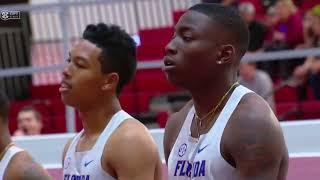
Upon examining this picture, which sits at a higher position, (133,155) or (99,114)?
(99,114)

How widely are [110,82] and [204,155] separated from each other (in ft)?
2.65

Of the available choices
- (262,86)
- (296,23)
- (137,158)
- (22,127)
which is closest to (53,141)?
(22,127)

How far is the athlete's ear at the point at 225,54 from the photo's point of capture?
299 cm

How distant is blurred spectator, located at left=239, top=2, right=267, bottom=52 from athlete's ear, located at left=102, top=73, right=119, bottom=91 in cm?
379

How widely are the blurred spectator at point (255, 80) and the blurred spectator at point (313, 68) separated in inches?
12.9

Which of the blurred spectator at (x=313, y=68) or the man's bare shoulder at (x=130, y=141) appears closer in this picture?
the man's bare shoulder at (x=130, y=141)

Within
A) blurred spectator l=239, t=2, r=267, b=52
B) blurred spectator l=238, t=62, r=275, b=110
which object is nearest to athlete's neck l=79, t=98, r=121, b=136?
blurred spectator l=238, t=62, r=275, b=110

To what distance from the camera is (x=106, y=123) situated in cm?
360

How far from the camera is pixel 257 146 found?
2787mm

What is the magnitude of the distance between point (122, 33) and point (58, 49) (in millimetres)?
6228

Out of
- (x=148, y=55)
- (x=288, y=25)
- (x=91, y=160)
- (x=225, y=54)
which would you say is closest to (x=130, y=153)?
(x=91, y=160)

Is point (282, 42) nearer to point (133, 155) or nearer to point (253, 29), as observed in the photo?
point (253, 29)

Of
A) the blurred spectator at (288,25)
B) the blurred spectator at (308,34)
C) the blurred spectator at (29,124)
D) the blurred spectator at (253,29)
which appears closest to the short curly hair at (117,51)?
the blurred spectator at (308,34)

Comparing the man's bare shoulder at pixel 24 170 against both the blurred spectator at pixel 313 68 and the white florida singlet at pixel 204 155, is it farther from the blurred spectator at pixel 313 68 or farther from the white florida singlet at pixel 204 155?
the blurred spectator at pixel 313 68
